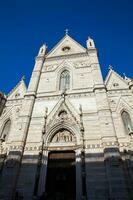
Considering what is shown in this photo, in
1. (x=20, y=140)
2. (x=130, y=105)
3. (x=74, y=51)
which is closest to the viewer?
(x=20, y=140)

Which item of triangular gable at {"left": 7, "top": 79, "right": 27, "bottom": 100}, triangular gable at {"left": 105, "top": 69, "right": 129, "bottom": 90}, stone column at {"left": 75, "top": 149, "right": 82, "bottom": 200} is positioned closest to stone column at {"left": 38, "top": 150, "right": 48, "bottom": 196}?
stone column at {"left": 75, "top": 149, "right": 82, "bottom": 200}

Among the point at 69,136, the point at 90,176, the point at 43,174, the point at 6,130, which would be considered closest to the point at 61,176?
the point at 43,174

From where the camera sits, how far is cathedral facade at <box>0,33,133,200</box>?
11.0m

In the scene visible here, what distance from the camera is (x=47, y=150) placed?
1291 cm

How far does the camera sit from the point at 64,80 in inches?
720

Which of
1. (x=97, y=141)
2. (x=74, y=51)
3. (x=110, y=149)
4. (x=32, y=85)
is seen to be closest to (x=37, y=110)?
(x=32, y=85)

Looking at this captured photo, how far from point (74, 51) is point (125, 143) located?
1277 cm

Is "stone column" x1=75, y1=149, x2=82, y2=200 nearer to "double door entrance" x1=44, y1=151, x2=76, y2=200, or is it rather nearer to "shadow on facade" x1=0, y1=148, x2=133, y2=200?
"shadow on facade" x1=0, y1=148, x2=133, y2=200

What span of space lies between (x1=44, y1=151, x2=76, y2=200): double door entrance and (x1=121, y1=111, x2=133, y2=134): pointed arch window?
4.43m

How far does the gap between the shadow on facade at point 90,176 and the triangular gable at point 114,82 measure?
6.68 metres

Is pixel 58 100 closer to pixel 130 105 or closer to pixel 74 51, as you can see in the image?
pixel 130 105

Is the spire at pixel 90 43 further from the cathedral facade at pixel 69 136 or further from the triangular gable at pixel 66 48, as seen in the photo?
the cathedral facade at pixel 69 136

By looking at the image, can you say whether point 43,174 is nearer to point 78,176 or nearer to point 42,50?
point 78,176

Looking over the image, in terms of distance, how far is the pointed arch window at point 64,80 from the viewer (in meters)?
17.6
